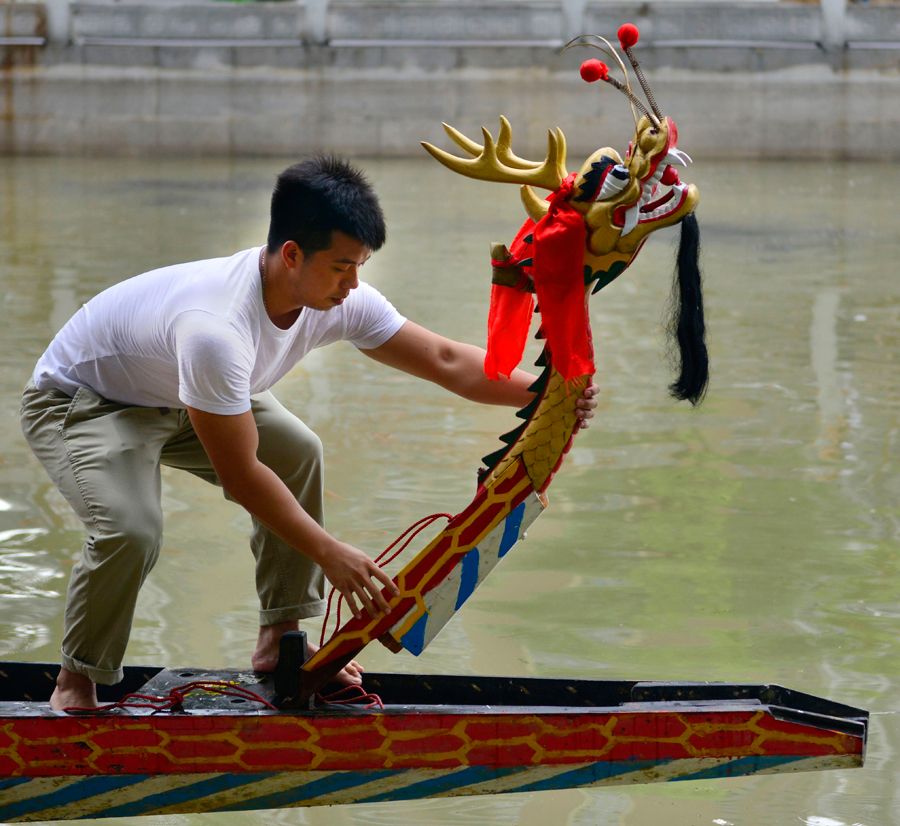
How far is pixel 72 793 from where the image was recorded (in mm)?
2158

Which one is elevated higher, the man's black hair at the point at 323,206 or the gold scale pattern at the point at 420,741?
the man's black hair at the point at 323,206

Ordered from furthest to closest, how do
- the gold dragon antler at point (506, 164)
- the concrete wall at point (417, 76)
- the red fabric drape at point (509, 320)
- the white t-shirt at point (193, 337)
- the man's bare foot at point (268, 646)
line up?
the concrete wall at point (417, 76), the man's bare foot at point (268, 646), the red fabric drape at point (509, 320), the gold dragon antler at point (506, 164), the white t-shirt at point (193, 337)

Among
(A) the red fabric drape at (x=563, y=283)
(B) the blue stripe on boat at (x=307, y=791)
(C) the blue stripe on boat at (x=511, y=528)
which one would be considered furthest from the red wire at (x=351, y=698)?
(A) the red fabric drape at (x=563, y=283)

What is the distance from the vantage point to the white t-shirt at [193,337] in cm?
213

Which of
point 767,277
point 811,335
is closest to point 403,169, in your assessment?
point 767,277

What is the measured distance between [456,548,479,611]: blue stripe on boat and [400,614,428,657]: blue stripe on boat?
77mm

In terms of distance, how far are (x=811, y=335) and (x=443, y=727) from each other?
14.9 feet

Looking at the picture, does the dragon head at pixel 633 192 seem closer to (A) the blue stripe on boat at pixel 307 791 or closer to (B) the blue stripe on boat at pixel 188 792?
(A) the blue stripe on boat at pixel 307 791

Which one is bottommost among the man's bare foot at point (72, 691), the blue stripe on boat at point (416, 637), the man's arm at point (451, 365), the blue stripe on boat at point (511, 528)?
the man's bare foot at point (72, 691)

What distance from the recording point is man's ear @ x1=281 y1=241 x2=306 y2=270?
2215mm

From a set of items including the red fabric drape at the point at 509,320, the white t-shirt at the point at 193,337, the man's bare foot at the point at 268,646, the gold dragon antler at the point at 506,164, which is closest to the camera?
the white t-shirt at the point at 193,337

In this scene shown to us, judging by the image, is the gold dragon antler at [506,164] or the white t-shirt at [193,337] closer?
the white t-shirt at [193,337]

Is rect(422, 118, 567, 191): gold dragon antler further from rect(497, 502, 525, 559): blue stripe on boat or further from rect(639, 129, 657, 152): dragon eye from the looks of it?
rect(497, 502, 525, 559): blue stripe on boat

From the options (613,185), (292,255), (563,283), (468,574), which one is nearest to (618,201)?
(613,185)
